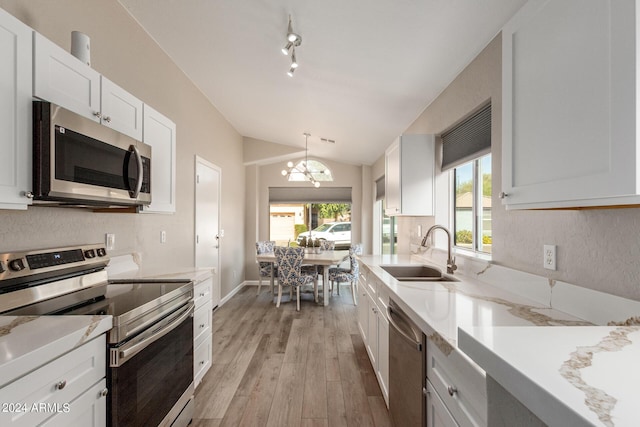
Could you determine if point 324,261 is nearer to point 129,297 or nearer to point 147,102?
point 147,102

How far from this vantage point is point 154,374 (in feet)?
4.75

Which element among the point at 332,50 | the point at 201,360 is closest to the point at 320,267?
the point at 201,360

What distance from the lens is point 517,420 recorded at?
23.8 inches

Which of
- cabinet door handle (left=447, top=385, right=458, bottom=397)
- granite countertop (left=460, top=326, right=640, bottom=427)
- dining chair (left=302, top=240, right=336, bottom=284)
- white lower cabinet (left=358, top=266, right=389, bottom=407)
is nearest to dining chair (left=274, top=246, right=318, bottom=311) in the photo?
dining chair (left=302, top=240, right=336, bottom=284)

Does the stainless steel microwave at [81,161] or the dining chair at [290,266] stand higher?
the stainless steel microwave at [81,161]

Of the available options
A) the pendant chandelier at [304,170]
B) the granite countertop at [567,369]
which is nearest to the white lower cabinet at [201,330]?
the granite countertop at [567,369]

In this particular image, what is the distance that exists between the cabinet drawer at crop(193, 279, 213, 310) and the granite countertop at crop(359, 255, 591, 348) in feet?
4.44

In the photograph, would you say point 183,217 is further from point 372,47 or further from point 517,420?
point 517,420

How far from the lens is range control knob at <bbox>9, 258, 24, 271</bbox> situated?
1.32 meters

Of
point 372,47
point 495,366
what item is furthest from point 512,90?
point 372,47

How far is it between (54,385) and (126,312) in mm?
337

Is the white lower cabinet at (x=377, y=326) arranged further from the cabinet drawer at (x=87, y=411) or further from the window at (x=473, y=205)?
the cabinet drawer at (x=87, y=411)

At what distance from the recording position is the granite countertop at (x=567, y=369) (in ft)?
1.52

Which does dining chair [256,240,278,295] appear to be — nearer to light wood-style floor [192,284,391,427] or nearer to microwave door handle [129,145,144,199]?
light wood-style floor [192,284,391,427]
